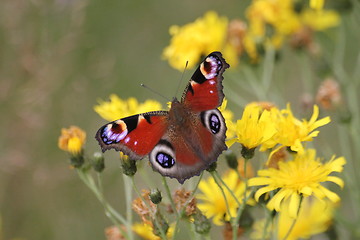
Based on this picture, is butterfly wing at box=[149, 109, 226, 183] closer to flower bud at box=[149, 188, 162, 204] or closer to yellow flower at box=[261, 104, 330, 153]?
flower bud at box=[149, 188, 162, 204]

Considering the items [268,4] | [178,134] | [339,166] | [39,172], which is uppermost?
[39,172]

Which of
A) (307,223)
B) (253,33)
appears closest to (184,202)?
(307,223)

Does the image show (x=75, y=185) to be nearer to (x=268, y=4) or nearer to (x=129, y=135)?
(x=268, y=4)

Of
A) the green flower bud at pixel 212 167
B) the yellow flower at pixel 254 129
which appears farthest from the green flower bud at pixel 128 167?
the yellow flower at pixel 254 129

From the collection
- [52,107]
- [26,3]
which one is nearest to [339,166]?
[52,107]

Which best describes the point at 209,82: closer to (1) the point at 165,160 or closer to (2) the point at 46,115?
(1) the point at 165,160

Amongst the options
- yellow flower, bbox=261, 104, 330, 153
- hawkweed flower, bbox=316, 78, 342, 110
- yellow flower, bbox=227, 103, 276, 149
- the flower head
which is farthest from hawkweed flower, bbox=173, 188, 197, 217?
hawkweed flower, bbox=316, 78, 342, 110
